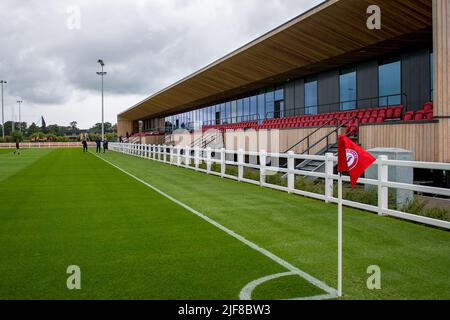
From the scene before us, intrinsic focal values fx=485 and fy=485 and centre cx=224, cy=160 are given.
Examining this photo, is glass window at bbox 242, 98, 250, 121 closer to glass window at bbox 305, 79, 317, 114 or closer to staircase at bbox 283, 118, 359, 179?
glass window at bbox 305, 79, 317, 114

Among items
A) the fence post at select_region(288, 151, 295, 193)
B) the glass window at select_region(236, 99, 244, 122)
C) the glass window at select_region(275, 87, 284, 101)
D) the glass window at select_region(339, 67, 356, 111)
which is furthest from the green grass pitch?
the glass window at select_region(236, 99, 244, 122)

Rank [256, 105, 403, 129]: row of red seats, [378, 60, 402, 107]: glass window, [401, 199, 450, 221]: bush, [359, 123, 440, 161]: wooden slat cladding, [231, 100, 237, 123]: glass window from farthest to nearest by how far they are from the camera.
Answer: [231, 100, 237, 123]: glass window
[378, 60, 402, 107]: glass window
[256, 105, 403, 129]: row of red seats
[359, 123, 440, 161]: wooden slat cladding
[401, 199, 450, 221]: bush

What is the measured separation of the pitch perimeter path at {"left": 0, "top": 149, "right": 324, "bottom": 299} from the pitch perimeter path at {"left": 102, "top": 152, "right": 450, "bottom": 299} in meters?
0.43

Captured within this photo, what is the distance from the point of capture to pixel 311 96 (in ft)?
96.8

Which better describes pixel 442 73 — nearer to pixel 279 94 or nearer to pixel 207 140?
pixel 279 94

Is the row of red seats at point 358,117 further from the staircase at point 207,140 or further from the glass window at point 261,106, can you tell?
the staircase at point 207,140

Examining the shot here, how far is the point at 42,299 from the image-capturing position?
16.9ft

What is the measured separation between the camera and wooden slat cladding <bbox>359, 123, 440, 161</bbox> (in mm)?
13578

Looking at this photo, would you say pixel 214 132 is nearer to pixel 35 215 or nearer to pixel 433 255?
pixel 35 215

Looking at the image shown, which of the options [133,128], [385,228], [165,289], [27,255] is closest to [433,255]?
[385,228]

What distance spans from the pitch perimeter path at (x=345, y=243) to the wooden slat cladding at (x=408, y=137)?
12.5ft

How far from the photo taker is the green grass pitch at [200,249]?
546 cm

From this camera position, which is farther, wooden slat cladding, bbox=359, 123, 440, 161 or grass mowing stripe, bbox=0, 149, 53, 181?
grass mowing stripe, bbox=0, 149, 53, 181

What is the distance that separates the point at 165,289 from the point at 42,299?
1298 millimetres
